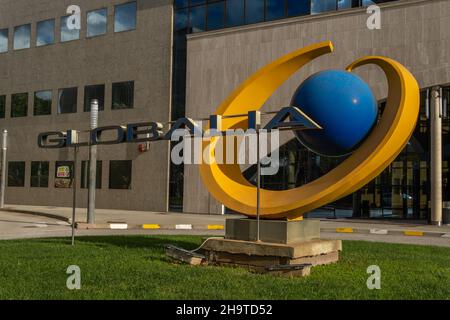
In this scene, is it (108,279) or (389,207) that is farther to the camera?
(389,207)

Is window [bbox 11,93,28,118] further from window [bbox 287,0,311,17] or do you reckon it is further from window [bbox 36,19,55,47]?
window [bbox 287,0,311,17]

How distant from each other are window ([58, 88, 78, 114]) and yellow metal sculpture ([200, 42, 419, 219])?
26.4 metres

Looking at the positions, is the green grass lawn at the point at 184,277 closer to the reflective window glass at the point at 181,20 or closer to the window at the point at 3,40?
the reflective window glass at the point at 181,20

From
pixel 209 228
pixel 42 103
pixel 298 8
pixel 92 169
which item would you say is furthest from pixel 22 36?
pixel 209 228

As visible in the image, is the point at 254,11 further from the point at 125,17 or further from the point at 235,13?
the point at 125,17

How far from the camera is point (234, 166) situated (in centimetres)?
1272

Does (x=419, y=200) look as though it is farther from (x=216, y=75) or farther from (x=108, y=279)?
(x=108, y=279)

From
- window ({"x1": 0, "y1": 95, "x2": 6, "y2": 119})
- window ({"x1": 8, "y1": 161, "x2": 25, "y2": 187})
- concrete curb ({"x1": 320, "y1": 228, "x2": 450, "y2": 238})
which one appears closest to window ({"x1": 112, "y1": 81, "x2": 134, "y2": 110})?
window ({"x1": 8, "y1": 161, "x2": 25, "y2": 187})

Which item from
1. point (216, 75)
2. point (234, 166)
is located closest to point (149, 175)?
point (216, 75)

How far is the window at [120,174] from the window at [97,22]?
8.66 meters

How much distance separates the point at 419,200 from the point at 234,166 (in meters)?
20.3

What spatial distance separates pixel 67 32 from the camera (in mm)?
37625

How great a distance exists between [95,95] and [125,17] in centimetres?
530
